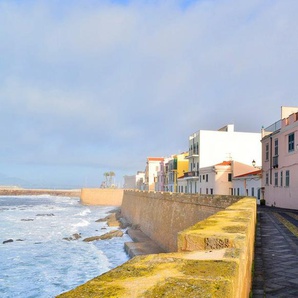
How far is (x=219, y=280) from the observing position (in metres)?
2.16

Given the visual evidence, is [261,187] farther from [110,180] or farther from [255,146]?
[110,180]

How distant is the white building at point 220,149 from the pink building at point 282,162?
17621mm

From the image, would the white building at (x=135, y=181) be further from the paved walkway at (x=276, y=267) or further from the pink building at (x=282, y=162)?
the paved walkway at (x=276, y=267)

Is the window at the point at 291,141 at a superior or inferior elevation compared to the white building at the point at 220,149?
inferior

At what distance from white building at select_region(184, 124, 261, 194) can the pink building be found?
17.6 m

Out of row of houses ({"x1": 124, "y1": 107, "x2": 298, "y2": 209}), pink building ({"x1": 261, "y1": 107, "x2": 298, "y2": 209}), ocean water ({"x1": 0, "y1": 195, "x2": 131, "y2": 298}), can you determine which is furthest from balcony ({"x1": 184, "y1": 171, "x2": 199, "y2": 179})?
pink building ({"x1": 261, "y1": 107, "x2": 298, "y2": 209})

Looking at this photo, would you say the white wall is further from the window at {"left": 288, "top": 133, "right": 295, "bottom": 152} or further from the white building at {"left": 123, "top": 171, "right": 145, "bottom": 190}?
the white building at {"left": 123, "top": 171, "right": 145, "bottom": 190}

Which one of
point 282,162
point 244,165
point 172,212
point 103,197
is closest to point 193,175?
point 244,165

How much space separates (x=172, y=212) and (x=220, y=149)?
24409 millimetres

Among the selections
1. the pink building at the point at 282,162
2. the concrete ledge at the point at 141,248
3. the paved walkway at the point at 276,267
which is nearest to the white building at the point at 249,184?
the pink building at the point at 282,162

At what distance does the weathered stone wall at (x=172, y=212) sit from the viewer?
19.3 metres

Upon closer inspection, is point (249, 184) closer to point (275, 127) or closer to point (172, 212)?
point (275, 127)

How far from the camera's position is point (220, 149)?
48.0 meters

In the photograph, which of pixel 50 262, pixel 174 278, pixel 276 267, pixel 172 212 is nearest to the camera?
pixel 174 278
